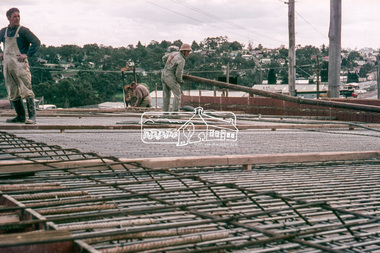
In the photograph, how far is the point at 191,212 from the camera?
2.27 meters

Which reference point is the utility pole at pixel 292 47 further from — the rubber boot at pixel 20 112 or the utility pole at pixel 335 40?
the rubber boot at pixel 20 112

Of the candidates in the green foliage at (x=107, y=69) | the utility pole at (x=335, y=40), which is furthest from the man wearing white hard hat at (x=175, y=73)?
the green foliage at (x=107, y=69)

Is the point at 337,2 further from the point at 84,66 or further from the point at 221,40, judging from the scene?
the point at 221,40

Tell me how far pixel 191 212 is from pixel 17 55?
570 centimetres

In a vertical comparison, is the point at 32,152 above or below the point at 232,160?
above

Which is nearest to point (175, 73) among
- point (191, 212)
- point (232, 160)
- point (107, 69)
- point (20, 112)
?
point (20, 112)

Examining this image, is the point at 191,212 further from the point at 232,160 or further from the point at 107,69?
the point at 107,69

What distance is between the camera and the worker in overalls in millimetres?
7188

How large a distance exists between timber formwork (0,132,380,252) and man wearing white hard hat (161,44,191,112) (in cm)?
649

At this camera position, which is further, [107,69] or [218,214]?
[107,69]

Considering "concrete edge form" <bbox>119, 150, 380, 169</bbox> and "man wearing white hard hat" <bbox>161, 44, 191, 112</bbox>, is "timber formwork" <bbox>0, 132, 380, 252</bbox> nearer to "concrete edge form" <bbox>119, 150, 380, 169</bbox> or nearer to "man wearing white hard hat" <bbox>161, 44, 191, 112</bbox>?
"concrete edge form" <bbox>119, 150, 380, 169</bbox>

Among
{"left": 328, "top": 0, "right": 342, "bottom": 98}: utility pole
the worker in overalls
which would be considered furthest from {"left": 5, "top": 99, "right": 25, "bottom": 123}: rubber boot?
{"left": 328, "top": 0, "right": 342, "bottom": 98}: utility pole

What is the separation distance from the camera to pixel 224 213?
2693 mm

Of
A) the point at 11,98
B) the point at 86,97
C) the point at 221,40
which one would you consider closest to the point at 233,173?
the point at 11,98
